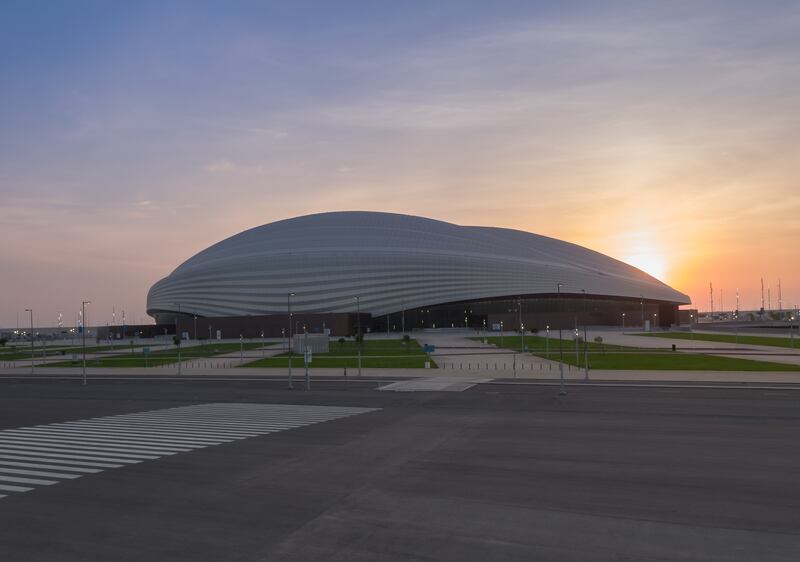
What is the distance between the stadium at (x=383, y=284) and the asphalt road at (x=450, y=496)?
114428 mm

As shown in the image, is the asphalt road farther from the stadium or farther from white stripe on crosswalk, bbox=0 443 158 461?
the stadium

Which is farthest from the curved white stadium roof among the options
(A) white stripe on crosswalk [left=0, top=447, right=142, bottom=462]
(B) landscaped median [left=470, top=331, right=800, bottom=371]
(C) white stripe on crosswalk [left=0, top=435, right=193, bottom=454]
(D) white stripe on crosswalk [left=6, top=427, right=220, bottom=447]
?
(A) white stripe on crosswalk [left=0, top=447, right=142, bottom=462]

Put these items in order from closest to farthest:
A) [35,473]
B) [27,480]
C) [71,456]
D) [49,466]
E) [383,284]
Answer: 1. [27,480]
2. [35,473]
3. [49,466]
4. [71,456]
5. [383,284]

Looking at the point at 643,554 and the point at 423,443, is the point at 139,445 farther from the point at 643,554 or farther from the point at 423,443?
the point at 643,554

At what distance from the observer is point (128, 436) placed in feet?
77.2

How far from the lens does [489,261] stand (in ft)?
504

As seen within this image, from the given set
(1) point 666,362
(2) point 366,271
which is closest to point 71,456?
(1) point 666,362

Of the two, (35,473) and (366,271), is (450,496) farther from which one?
(366,271)

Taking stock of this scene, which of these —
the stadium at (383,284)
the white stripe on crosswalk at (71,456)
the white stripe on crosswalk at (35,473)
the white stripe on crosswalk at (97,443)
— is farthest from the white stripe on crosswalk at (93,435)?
the stadium at (383,284)

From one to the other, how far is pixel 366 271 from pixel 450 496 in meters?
134

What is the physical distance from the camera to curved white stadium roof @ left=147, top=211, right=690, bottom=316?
148 metres

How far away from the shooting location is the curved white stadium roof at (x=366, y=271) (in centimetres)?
14775

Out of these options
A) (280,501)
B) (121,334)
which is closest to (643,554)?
(280,501)

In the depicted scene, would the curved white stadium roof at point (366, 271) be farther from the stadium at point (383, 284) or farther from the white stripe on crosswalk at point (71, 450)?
the white stripe on crosswalk at point (71, 450)
